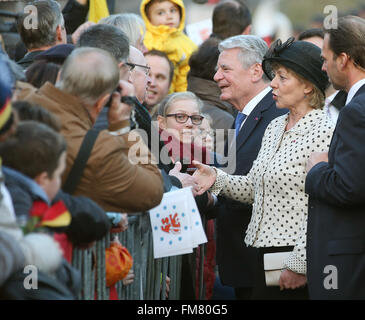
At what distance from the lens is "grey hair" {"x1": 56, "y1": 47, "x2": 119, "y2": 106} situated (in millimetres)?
3783

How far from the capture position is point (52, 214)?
10.6ft

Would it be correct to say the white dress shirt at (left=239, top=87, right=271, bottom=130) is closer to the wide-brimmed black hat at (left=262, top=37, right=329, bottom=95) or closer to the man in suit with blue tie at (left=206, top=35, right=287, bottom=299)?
the man in suit with blue tie at (left=206, top=35, right=287, bottom=299)

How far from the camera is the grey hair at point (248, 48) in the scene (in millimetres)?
6387

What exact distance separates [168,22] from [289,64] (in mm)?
3165

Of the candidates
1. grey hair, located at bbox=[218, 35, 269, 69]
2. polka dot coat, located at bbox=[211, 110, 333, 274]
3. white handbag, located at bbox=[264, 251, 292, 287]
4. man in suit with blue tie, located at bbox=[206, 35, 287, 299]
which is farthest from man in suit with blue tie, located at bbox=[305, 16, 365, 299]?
grey hair, located at bbox=[218, 35, 269, 69]

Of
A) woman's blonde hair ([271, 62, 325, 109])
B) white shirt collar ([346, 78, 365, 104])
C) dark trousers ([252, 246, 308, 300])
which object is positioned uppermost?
woman's blonde hair ([271, 62, 325, 109])

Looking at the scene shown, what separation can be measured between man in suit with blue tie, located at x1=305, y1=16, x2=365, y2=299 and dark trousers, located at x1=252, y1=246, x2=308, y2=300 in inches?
16.1

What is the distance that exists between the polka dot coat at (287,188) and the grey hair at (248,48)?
47.4 inches

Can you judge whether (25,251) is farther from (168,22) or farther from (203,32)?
(203,32)

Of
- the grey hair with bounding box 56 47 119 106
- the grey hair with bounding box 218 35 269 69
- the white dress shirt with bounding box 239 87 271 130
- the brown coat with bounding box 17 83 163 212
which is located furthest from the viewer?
the grey hair with bounding box 218 35 269 69

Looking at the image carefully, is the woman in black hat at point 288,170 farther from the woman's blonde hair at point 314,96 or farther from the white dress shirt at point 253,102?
the white dress shirt at point 253,102

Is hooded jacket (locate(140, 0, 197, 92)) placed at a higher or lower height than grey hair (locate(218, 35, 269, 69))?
higher
